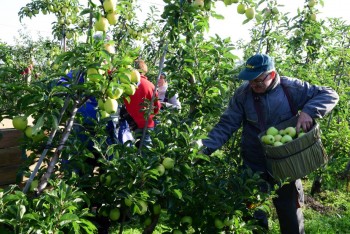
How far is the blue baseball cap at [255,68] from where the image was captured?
7.63ft

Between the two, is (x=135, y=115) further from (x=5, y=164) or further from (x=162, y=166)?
(x=162, y=166)

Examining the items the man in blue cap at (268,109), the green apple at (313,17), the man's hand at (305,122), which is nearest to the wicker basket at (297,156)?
the man's hand at (305,122)

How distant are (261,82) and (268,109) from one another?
0.67 feet

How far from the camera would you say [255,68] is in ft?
7.71

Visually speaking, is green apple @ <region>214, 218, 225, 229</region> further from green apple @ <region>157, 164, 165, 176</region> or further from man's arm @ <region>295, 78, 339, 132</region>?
man's arm @ <region>295, 78, 339, 132</region>

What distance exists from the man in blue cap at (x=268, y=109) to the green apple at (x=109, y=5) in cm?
102

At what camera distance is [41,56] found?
26.7 feet

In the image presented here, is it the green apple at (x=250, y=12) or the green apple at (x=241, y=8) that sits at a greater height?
the green apple at (x=241, y=8)

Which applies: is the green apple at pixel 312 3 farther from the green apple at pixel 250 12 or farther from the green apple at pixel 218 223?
the green apple at pixel 218 223

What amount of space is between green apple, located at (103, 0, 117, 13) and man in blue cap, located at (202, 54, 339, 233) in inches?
40.0

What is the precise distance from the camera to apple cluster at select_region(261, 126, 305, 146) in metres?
2.23

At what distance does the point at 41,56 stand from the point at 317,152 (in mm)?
7260

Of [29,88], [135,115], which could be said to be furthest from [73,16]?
[29,88]

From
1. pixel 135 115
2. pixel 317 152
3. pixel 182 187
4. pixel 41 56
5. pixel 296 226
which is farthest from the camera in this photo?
pixel 41 56
